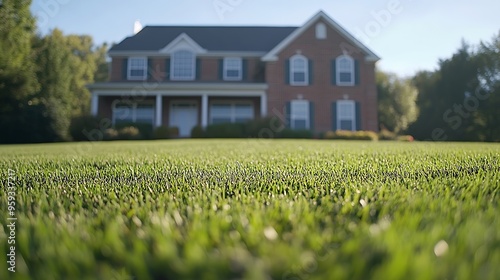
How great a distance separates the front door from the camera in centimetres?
2247

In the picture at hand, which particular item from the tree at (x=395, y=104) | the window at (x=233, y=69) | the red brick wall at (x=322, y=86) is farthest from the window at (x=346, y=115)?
the tree at (x=395, y=104)

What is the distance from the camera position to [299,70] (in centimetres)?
2106

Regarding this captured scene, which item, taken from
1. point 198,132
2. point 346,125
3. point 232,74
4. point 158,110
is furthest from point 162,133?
point 346,125

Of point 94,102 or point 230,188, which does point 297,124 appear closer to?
point 94,102

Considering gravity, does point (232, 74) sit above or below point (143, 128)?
above

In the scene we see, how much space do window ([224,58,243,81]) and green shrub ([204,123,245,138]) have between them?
5012 millimetres

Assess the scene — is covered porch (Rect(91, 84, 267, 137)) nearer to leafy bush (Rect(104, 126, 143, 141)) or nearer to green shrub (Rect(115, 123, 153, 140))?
green shrub (Rect(115, 123, 153, 140))

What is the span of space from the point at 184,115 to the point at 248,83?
15.8 ft

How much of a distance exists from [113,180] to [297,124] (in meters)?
18.5

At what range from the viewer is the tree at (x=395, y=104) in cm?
3634

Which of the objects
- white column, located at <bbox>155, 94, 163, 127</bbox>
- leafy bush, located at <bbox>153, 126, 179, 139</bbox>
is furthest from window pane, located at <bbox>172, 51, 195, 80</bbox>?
leafy bush, located at <bbox>153, 126, 179, 139</bbox>

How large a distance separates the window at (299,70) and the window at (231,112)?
3287mm

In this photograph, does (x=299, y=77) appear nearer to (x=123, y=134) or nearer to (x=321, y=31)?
(x=321, y=31)

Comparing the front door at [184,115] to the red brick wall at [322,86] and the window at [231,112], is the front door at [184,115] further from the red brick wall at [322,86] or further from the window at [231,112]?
the red brick wall at [322,86]
